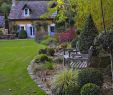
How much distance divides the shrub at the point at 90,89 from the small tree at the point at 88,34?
5905 millimetres

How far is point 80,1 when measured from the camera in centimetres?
1812

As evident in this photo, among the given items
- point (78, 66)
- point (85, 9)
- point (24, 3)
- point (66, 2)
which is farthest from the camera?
point (24, 3)

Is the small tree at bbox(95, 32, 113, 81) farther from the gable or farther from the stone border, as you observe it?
the gable

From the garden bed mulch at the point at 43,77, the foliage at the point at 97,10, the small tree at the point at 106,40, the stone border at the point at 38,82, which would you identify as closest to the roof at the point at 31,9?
the foliage at the point at 97,10

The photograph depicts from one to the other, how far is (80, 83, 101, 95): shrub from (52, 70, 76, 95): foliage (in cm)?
88

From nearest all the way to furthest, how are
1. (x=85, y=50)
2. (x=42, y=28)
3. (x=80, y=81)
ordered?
1. (x=80, y=81)
2. (x=85, y=50)
3. (x=42, y=28)

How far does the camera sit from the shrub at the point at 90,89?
8.59 m

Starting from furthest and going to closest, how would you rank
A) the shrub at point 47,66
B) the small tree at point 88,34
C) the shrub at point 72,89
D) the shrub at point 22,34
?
the shrub at point 22,34 → the small tree at point 88,34 → the shrub at point 47,66 → the shrub at point 72,89

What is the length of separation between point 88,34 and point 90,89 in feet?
20.1

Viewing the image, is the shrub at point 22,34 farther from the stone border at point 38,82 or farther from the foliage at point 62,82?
the foliage at point 62,82

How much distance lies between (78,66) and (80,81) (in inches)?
121

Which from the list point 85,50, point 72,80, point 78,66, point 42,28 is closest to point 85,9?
point 85,50

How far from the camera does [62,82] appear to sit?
9.74m

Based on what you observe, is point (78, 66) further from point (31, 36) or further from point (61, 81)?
point (31, 36)
